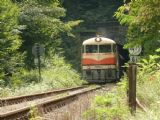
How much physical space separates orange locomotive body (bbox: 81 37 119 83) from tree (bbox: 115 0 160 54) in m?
12.6

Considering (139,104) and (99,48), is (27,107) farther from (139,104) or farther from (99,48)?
(99,48)

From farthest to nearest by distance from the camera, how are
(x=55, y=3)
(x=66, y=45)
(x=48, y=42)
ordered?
(x=66, y=45) < (x=55, y=3) < (x=48, y=42)

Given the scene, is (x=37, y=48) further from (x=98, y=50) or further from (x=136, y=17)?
(x=136, y=17)

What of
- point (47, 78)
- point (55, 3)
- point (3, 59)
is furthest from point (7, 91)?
point (55, 3)

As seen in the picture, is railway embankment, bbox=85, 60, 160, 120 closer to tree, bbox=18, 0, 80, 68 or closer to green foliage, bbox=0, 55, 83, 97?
green foliage, bbox=0, 55, 83, 97

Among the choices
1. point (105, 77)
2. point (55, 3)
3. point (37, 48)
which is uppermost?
point (55, 3)

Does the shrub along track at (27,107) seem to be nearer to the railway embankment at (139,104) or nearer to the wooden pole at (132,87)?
the railway embankment at (139,104)

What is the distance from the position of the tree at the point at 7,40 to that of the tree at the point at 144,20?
6.43m

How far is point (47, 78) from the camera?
28.3 m

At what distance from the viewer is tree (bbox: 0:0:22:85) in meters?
22.6

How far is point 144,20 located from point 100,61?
52.8 feet

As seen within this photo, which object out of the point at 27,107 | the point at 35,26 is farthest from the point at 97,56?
the point at 27,107

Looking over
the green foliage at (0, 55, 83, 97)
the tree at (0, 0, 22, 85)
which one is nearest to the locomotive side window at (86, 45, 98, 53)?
the green foliage at (0, 55, 83, 97)

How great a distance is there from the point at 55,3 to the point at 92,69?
5.64 m
